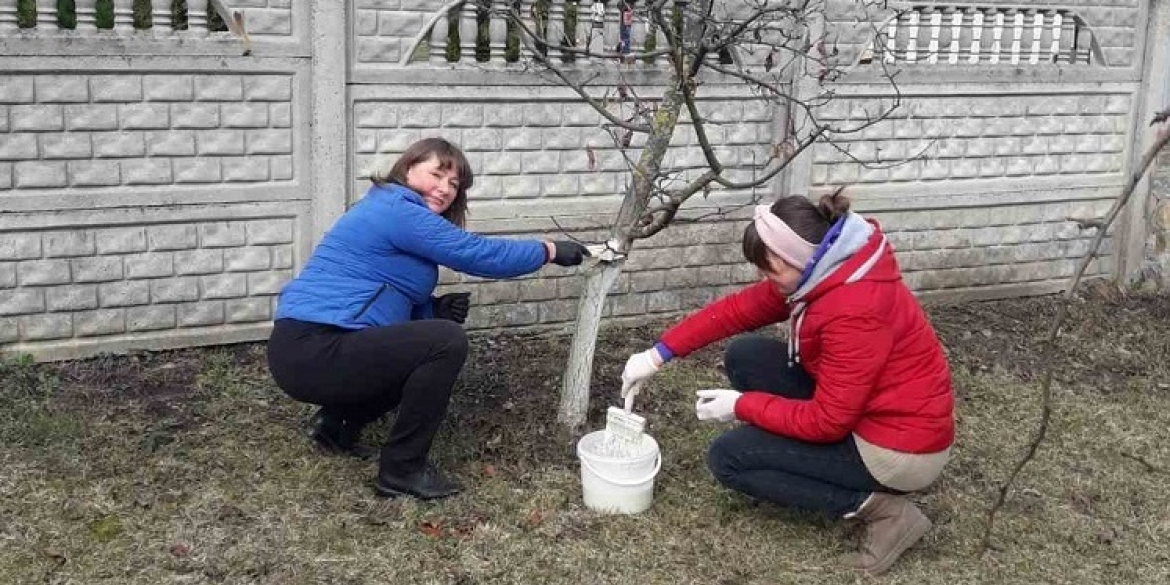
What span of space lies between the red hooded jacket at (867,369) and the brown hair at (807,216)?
0.12m

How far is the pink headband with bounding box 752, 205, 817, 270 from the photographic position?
12.0 ft

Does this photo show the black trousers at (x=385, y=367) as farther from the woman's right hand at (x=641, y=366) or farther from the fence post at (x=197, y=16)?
the fence post at (x=197, y=16)

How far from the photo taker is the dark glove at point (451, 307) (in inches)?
176

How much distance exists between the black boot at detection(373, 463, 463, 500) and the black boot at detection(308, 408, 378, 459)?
1.16 ft

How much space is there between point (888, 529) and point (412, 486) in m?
1.50

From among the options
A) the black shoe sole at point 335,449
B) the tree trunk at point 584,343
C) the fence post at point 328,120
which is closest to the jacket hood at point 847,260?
the tree trunk at point 584,343

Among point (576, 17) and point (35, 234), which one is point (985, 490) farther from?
point (35, 234)

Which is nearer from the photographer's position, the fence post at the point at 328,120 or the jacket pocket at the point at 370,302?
the jacket pocket at the point at 370,302

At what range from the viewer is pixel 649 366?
13.1 feet

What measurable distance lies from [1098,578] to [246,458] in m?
2.85

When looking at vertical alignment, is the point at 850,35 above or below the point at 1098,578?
above

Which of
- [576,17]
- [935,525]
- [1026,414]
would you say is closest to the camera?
[935,525]

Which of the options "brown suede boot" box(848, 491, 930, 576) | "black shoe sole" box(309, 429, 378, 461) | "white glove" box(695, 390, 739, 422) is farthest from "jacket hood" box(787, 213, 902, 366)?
"black shoe sole" box(309, 429, 378, 461)

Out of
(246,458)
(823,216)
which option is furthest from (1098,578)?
(246,458)
